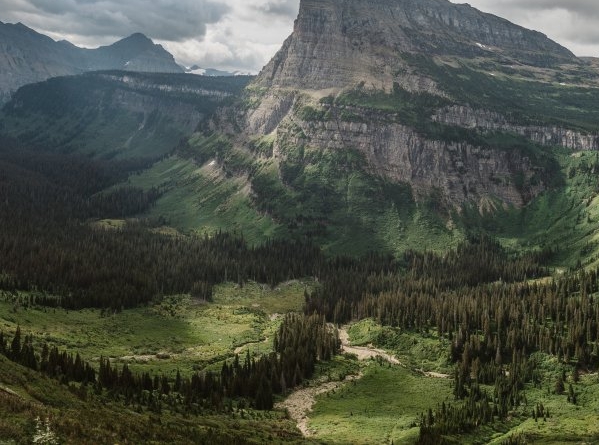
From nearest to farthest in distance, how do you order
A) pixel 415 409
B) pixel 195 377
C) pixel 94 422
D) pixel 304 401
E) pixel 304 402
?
1. pixel 94 422
2. pixel 195 377
3. pixel 415 409
4. pixel 304 402
5. pixel 304 401

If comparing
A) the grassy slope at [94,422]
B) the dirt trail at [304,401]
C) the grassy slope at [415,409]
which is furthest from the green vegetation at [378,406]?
the grassy slope at [94,422]

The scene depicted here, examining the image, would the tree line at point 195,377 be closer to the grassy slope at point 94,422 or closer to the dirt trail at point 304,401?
the dirt trail at point 304,401

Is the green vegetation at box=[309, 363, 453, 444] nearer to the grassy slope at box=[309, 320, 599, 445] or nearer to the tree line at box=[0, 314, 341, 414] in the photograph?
the grassy slope at box=[309, 320, 599, 445]

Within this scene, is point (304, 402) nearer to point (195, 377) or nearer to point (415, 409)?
point (415, 409)

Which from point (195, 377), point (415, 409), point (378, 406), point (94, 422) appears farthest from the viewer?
point (378, 406)

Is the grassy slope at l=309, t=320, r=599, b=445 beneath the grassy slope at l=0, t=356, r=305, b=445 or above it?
beneath

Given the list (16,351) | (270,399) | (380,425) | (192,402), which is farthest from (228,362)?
(16,351)

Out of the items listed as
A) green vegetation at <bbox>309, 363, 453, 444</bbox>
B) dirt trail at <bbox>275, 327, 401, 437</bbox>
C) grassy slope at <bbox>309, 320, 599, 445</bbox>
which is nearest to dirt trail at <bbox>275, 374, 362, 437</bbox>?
dirt trail at <bbox>275, 327, 401, 437</bbox>

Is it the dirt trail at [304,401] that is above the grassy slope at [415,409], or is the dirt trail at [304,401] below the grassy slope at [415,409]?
below

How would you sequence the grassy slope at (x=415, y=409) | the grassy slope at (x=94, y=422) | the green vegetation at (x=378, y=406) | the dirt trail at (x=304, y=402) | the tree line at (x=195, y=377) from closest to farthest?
the grassy slope at (x=94, y=422) → the tree line at (x=195, y=377) → the grassy slope at (x=415, y=409) → the green vegetation at (x=378, y=406) → the dirt trail at (x=304, y=402)

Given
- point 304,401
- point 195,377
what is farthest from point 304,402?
point 195,377

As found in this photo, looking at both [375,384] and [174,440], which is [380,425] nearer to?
[375,384]
